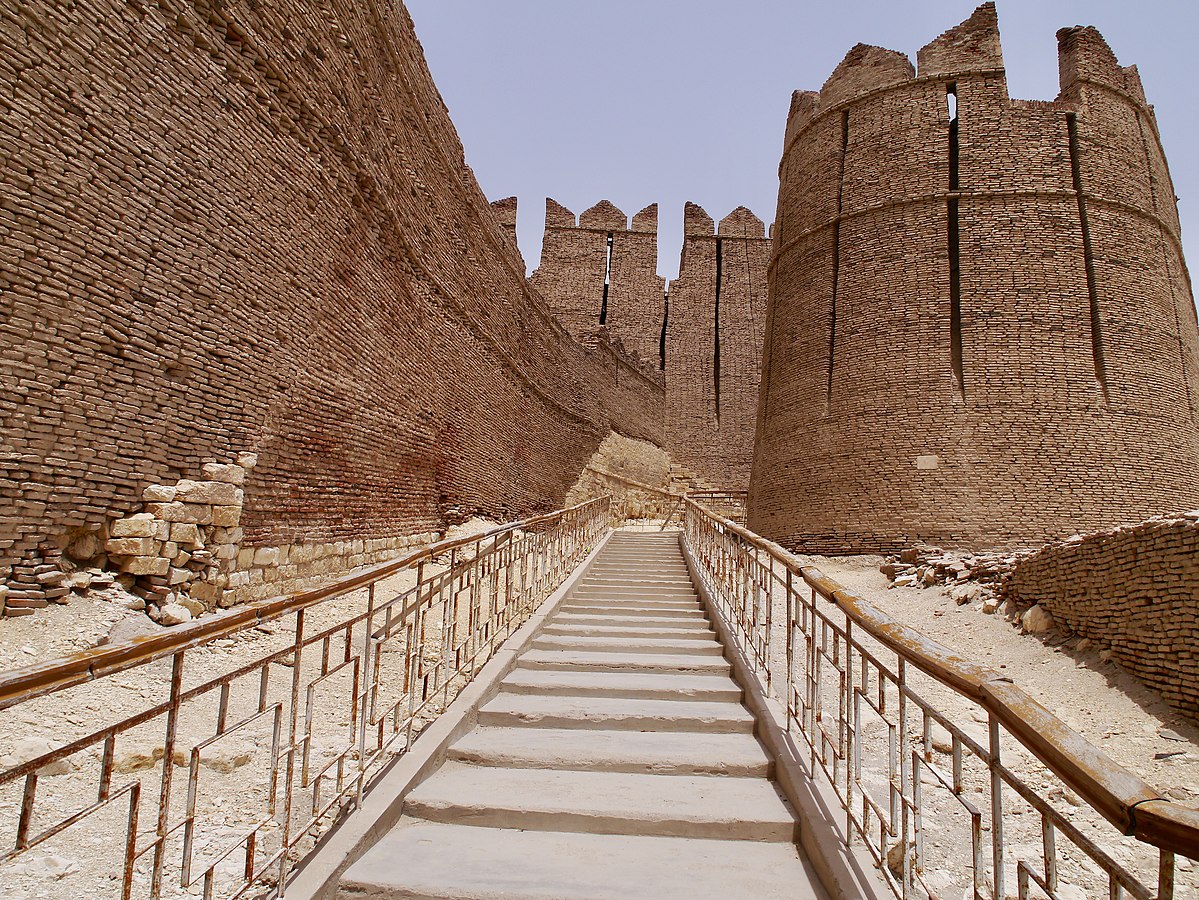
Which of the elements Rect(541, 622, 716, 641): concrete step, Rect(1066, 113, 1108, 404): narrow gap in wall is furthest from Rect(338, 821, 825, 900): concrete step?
Rect(1066, 113, 1108, 404): narrow gap in wall

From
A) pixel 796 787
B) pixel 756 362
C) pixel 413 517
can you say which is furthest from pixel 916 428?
pixel 756 362

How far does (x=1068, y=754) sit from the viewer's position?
4.74ft

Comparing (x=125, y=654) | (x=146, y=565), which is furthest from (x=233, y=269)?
(x=125, y=654)

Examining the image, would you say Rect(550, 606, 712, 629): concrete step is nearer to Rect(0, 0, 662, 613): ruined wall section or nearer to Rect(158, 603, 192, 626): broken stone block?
Rect(158, 603, 192, 626): broken stone block

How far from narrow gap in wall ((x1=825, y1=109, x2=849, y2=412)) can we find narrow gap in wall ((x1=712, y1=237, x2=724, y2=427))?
14.6m

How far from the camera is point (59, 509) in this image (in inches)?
186

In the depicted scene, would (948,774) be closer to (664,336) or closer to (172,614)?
(172,614)

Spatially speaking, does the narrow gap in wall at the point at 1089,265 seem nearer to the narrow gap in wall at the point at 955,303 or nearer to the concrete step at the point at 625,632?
the narrow gap in wall at the point at 955,303

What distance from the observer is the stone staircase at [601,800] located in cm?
245

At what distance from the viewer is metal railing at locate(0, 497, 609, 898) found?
73.0 inches

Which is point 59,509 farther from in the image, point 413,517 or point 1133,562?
point 1133,562

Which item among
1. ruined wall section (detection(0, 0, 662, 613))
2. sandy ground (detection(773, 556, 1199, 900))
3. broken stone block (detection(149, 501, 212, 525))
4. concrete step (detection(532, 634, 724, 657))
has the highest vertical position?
ruined wall section (detection(0, 0, 662, 613))

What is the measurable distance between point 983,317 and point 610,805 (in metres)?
11.4

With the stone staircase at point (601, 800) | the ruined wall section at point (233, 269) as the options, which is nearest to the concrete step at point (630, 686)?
the stone staircase at point (601, 800)
